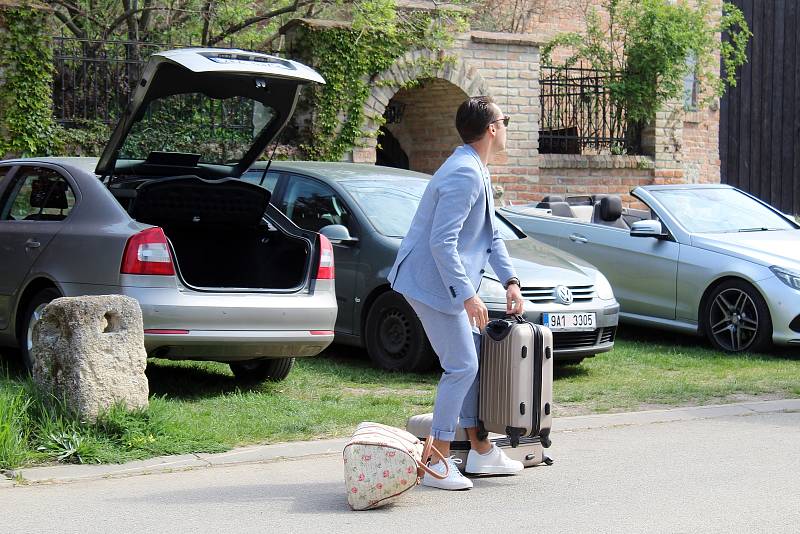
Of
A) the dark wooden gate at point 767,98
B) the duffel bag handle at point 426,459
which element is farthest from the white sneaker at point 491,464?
the dark wooden gate at point 767,98

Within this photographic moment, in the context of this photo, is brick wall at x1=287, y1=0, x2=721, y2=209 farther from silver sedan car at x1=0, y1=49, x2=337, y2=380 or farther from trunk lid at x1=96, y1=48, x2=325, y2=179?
silver sedan car at x1=0, y1=49, x2=337, y2=380

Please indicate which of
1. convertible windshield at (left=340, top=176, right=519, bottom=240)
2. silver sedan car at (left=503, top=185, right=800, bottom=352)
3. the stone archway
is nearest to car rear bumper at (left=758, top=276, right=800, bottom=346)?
silver sedan car at (left=503, top=185, right=800, bottom=352)

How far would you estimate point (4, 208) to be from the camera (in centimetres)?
884

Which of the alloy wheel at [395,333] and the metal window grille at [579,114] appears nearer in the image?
the alloy wheel at [395,333]

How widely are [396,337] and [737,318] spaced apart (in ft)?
10.9

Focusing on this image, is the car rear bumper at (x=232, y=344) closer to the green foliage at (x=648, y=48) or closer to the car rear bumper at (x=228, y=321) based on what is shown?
the car rear bumper at (x=228, y=321)

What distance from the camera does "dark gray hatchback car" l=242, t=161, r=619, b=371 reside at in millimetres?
9352

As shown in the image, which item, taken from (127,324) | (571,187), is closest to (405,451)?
(127,324)

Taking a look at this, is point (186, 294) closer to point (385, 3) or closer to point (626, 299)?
point (626, 299)

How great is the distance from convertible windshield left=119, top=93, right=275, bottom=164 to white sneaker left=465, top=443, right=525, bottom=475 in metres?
3.49

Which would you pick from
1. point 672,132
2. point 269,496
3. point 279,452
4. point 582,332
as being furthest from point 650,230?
point 672,132

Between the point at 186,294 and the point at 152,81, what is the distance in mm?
1412

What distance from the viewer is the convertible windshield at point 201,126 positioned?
8547mm

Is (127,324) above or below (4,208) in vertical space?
below
